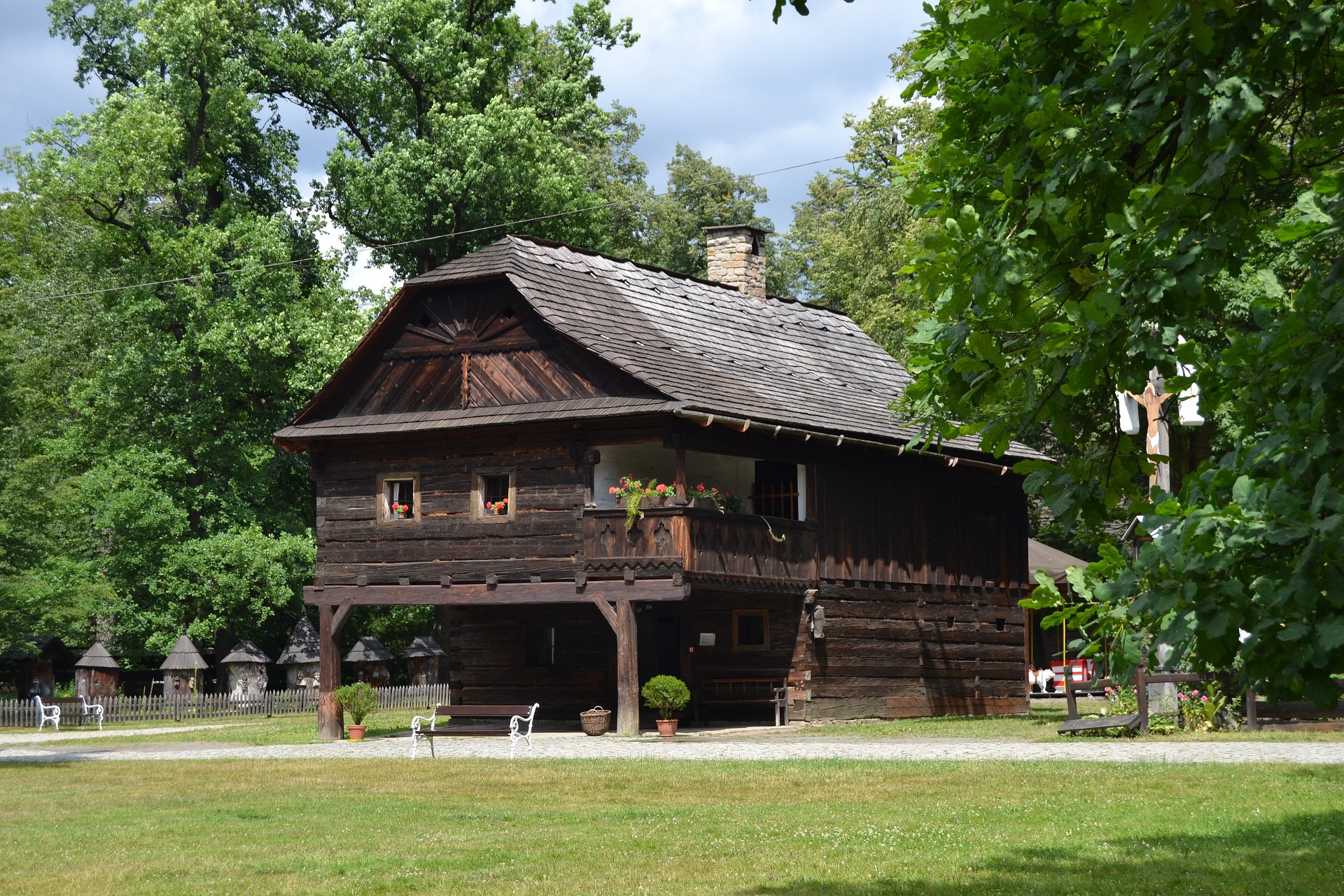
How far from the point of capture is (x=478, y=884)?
10141mm

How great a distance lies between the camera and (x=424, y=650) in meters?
45.0

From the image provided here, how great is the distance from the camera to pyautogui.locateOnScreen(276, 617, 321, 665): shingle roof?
42.3 meters

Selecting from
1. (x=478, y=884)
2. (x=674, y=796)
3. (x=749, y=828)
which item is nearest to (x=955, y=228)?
(x=478, y=884)

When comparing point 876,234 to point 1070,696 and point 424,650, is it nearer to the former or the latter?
point 424,650

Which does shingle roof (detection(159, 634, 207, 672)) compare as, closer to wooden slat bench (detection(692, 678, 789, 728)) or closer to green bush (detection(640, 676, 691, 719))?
wooden slat bench (detection(692, 678, 789, 728))

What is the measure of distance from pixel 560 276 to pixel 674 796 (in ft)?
49.4

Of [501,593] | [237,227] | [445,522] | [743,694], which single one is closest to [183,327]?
[237,227]

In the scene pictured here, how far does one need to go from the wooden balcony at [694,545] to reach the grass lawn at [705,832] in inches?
272

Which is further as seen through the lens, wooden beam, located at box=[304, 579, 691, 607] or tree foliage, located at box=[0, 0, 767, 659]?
tree foliage, located at box=[0, 0, 767, 659]

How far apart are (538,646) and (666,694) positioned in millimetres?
6610

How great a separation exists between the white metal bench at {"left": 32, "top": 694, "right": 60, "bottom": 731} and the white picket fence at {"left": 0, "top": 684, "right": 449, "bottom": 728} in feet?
0.85

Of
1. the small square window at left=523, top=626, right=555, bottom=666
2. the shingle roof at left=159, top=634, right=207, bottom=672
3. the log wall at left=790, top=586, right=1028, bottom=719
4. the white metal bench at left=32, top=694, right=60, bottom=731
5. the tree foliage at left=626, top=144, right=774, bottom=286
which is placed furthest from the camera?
the tree foliage at left=626, top=144, right=774, bottom=286

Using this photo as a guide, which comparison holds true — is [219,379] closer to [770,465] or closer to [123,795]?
[770,465]

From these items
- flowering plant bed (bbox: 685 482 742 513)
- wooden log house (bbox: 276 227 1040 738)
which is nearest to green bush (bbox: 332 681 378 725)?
wooden log house (bbox: 276 227 1040 738)
